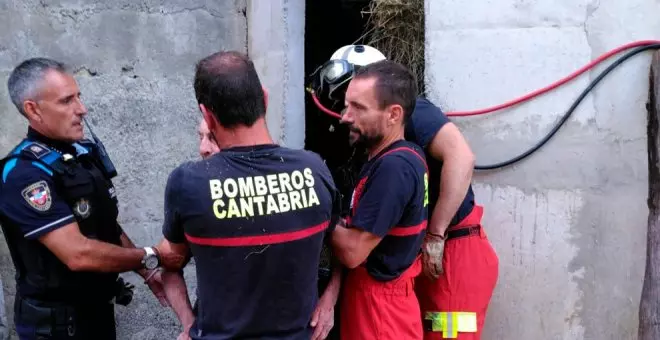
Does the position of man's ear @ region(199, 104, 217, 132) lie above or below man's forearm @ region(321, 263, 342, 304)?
above

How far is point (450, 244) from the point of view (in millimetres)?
2932

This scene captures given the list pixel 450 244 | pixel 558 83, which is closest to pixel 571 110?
pixel 558 83

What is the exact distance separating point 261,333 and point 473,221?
131 cm

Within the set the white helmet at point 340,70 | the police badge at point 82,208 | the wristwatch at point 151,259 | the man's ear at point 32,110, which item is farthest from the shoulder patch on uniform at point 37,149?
the white helmet at point 340,70

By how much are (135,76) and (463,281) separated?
2222 mm

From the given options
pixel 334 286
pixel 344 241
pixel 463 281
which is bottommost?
pixel 463 281

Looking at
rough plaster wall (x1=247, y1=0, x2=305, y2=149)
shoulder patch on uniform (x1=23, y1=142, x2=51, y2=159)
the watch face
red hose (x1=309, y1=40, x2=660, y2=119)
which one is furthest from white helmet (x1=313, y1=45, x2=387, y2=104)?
shoulder patch on uniform (x1=23, y1=142, x2=51, y2=159)

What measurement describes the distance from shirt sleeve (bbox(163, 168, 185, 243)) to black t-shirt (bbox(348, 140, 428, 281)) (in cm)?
66

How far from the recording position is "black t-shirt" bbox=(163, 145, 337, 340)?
2.00 meters

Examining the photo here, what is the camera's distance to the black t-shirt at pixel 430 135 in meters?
2.87

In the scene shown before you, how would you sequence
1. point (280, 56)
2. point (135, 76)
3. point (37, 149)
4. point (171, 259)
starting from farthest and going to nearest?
point (280, 56)
point (135, 76)
point (37, 149)
point (171, 259)

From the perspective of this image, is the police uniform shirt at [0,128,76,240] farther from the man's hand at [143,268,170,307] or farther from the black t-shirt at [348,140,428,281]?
the black t-shirt at [348,140,428,281]

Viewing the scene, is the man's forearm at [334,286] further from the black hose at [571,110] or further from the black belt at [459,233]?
the black hose at [571,110]

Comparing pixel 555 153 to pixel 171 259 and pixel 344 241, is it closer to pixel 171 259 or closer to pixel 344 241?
pixel 344 241
